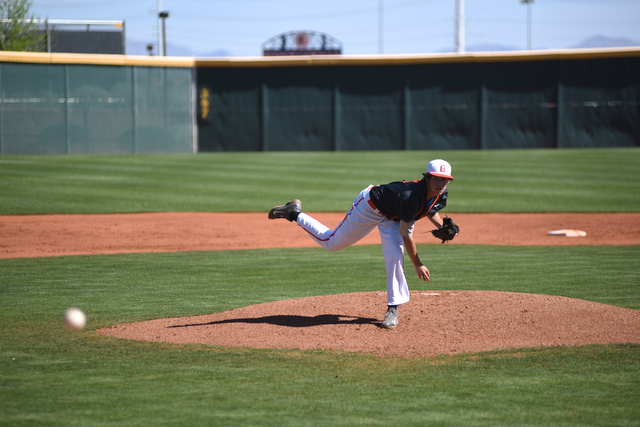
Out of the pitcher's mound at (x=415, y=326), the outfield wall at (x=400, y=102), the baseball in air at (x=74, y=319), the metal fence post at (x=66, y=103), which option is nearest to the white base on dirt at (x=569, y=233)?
the pitcher's mound at (x=415, y=326)

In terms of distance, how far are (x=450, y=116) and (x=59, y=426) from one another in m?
29.7

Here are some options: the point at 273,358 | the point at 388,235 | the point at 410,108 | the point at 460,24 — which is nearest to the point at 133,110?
the point at 410,108

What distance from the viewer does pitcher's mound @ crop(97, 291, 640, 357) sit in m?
5.79

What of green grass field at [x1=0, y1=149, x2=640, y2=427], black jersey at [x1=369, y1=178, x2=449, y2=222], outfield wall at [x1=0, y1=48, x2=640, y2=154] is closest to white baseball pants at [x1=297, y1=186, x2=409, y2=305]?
black jersey at [x1=369, y1=178, x2=449, y2=222]

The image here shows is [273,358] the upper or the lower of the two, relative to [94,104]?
lower

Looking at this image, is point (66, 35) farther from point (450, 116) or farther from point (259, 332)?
point (259, 332)

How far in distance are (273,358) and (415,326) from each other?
1671mm

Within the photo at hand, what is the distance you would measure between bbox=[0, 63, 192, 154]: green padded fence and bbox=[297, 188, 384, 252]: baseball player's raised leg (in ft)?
75.5

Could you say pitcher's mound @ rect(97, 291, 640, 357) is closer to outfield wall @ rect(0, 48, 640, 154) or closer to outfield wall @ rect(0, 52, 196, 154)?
outfield wall @ rect(0, 52, 196, 154)

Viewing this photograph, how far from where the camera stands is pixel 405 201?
5707 millimetres

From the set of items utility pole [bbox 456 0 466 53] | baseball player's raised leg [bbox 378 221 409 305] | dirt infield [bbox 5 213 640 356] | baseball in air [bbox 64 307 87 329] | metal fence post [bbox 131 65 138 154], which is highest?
utility pole [bbox 456 0 466 53]

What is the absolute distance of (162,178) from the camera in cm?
2234

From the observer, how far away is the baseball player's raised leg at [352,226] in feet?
20.5

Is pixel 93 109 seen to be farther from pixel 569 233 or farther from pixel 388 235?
pixel 388 235
